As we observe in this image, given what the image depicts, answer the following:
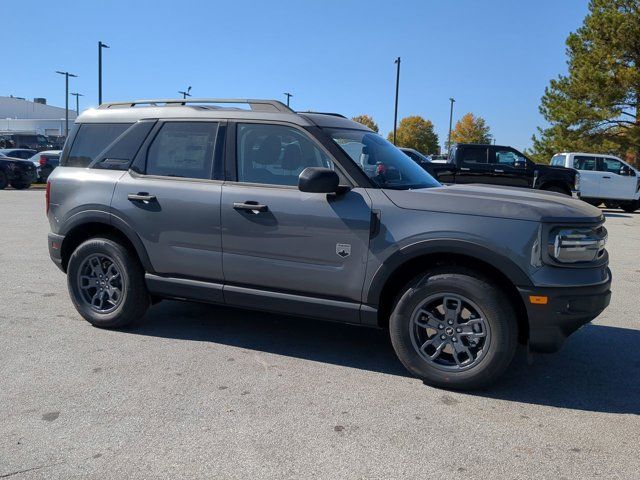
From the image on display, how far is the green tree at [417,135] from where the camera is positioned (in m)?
80.0

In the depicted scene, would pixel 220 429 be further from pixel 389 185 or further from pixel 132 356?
pixel 389 185

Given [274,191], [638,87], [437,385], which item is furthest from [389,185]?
[638,87]

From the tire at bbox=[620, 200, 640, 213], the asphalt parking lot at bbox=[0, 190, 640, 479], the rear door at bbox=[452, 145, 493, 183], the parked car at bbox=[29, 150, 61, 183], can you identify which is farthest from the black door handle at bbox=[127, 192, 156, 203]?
the parked car at bbox=[29, 150, 61, 183]

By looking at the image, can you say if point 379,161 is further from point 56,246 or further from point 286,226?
point 56,246

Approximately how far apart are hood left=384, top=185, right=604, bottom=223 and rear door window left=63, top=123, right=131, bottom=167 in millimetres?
2593

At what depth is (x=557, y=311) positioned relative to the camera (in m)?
3.62

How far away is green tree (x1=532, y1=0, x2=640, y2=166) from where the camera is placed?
2591 centimetres

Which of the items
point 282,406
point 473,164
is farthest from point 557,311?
point 473,164

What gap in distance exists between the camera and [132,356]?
14.6ft

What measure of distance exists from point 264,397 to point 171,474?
99cm

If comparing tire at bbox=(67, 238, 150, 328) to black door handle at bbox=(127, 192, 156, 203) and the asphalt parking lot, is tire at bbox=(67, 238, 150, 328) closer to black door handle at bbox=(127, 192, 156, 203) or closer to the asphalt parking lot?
the asphalt parking lot

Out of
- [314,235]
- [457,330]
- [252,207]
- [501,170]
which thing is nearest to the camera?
[457,330]

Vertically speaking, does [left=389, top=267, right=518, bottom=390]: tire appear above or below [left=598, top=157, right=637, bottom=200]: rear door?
below

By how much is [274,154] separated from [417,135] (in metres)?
78.3
